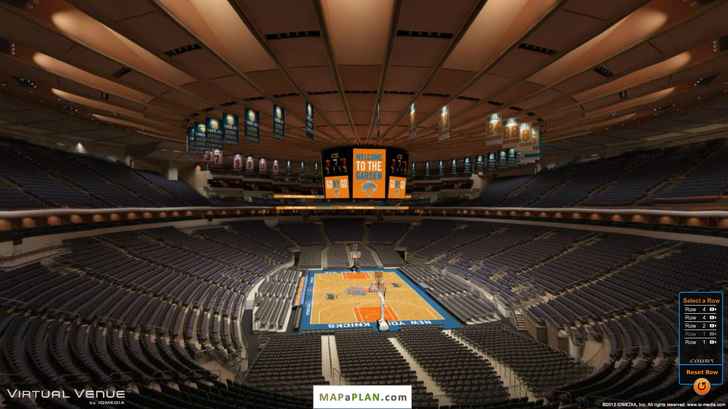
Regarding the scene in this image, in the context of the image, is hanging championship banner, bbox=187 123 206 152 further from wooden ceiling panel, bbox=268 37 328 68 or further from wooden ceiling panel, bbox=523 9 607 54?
wooden ceiling panel, bbox=523 9 607 54

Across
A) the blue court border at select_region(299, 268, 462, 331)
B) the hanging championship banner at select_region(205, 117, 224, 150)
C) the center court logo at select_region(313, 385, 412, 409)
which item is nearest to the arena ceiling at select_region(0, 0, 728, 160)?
the hanging championship banner at select_region(205, 117, 224, 150)

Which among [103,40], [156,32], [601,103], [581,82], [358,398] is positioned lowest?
[358,398]

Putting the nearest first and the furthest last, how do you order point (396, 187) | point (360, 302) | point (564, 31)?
1. point (564, 31)
2. point (360, 302)
3. point (396, 187)

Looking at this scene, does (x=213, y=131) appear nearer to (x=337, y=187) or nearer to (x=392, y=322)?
(x=337, y=187)

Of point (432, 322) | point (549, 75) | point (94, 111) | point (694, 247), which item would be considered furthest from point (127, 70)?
point (694, 247)

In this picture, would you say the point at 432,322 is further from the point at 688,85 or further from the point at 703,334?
the point at 688,85

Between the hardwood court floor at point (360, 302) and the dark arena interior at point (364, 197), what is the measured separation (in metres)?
0.27

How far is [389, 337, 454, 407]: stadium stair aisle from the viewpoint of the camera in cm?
955

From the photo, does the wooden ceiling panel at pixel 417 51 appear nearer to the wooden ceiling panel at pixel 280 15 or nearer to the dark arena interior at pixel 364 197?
the dark arena interior at pixel 364 197

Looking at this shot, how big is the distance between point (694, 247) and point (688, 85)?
962 cm

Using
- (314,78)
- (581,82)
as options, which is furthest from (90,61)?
(581,82)

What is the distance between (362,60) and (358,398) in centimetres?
948

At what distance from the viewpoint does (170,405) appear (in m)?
5.67

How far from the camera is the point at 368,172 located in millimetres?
22328
